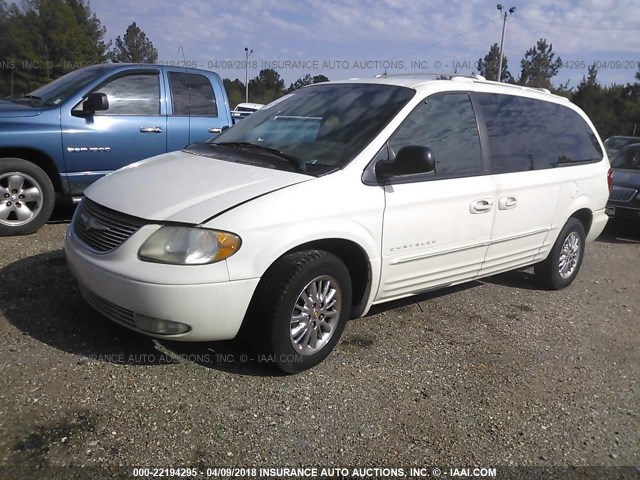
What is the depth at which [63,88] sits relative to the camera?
6008 millimetres

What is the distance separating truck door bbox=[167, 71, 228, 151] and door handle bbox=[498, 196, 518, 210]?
367 centimetres

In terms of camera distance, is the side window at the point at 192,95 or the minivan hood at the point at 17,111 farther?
the side window at the point at 192,95

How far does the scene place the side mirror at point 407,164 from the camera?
3.37 m

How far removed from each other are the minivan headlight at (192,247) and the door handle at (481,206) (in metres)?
1.90

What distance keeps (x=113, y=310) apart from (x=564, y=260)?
13.8 feet

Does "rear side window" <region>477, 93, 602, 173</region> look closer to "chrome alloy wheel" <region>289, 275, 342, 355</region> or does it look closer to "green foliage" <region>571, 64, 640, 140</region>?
"chrome alloy wheel" <region>289, 275, 342, 355</region>

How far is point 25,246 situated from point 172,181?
2652 mm

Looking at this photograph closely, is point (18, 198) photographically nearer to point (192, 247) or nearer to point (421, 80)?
point (192, 247)

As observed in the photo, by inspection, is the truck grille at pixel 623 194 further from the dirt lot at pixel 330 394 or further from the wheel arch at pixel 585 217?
the dirt lot at pixel 330 394

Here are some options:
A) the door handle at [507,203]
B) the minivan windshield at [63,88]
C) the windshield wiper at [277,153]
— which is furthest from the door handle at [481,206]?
the minivan windshield at [63,88]

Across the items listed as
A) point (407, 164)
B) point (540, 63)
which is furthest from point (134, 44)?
point (407, 164)

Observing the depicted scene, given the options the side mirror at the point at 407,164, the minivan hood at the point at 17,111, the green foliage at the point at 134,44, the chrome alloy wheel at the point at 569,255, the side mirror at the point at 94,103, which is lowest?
the chrome alloy wheel at the point at 569,255

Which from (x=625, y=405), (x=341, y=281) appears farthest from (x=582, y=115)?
(x=341, y=281)

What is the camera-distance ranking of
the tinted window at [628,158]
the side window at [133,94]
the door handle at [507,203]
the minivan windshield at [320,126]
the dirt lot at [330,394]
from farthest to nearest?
the tinted window at [628,158] < the side window at [133,94] < the door handle at [507,203] < the minivan windshield at [320,126] < the dirt lot at [330,394]
